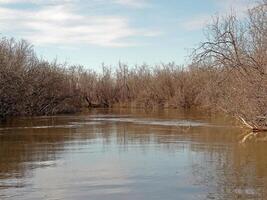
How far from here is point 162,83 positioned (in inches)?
2783

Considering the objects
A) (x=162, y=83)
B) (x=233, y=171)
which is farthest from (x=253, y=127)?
(x=162, y=83)

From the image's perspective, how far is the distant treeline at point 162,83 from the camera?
24.0m

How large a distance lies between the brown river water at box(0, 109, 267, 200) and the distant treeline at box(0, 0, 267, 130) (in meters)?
2.78

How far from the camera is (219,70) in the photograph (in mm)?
26750

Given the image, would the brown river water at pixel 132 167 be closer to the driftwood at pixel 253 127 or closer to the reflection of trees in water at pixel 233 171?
the reflection of trees in water at pixel 233 171

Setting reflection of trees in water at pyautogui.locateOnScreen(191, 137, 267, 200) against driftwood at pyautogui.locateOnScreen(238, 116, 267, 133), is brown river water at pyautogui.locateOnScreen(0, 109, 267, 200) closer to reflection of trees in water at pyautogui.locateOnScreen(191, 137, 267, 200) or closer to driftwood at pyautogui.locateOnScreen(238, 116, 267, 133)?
reflection of trees in water at pyautogui.locateOnScreen(191, 137, 267, 200)

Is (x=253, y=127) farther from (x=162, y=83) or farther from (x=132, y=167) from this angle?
(x=162, y=83)

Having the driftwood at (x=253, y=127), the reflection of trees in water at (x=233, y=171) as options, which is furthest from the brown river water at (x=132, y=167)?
the driftwood at (x=253, y=127)

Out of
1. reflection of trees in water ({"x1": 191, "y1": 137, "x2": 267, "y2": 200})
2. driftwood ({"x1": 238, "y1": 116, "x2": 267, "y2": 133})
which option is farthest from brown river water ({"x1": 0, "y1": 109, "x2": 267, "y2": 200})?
driftwood ({"x1": 238, "y1": 116, "x2": 267, "y2": 133})

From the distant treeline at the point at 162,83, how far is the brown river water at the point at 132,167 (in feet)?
9.11

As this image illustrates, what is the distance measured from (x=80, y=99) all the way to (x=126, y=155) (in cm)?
5223

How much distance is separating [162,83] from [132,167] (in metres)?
56.7

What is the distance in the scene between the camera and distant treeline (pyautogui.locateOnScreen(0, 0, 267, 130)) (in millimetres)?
24000

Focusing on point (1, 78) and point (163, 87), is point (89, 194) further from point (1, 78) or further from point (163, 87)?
point (163, 87)
